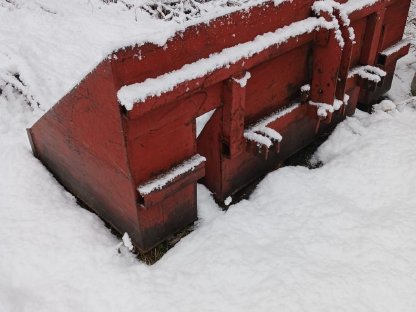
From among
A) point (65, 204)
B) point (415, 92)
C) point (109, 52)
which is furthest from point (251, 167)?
point (415, 92)

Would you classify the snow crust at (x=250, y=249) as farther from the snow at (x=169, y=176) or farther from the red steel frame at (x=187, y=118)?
the snow at (x=169, y=176)

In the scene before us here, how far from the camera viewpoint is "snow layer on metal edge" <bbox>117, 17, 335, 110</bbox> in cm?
204

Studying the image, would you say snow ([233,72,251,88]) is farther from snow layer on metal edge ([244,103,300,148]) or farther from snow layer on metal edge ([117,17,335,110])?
snow layer on metal edge ([244,103,300,148])

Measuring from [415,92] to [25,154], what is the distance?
138 inches

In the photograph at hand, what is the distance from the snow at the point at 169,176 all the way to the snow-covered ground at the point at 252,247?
1.55 ft

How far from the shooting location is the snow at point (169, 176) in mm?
2359

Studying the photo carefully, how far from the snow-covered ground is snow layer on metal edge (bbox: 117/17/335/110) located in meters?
1.00

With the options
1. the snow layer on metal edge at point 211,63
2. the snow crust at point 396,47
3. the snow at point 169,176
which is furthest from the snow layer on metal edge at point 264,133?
the snow crust at point 396,47

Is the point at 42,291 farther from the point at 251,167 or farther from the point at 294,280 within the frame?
the point at 251,167

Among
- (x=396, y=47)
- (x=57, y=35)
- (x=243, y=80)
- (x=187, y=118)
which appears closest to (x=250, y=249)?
(x=187, y=118)

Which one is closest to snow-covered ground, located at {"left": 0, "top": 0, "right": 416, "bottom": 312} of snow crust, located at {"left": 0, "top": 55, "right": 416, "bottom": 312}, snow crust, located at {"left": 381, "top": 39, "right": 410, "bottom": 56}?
snow crust, located at {"left": 0, "top": 55, "right": 416, "bottom": 312}

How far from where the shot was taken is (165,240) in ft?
9.14

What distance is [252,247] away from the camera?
2.62 m

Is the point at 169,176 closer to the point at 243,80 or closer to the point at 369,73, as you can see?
the point at 243,80
